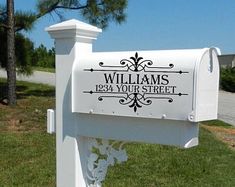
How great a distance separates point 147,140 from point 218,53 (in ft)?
1.59

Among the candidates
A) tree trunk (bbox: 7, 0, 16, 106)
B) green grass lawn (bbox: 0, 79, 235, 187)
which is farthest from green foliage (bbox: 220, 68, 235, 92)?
green grass lawn (bbox: 0, 79, 235, 187)

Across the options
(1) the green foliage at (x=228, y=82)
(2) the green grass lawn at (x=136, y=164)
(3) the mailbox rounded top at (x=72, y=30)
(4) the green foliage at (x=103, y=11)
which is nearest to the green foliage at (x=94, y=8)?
(4) the green foliage at (x=103, y=11)

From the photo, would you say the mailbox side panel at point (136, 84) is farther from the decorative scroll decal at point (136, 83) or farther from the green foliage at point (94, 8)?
the green foliage at point (94, 8)

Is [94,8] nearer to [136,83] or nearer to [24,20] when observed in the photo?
[24,20]

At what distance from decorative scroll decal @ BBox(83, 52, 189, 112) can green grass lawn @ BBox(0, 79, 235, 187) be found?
2.17m

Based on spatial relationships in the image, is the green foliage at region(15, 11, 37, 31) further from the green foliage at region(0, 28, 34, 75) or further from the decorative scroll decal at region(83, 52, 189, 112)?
the decorative scroll decal at region(83, 52, 189, 112)

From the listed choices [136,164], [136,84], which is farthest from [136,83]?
[136,164]

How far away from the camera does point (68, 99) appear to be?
7.15ft

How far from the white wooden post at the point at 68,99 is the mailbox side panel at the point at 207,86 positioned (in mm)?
611

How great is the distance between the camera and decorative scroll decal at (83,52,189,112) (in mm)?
1885

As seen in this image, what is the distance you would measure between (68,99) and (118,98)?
11.7 inches

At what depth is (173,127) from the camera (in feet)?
6.21

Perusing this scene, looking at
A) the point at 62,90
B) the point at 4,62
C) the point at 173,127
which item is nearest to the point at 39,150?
the point at 62,90

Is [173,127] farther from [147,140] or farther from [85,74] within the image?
[85,74]
